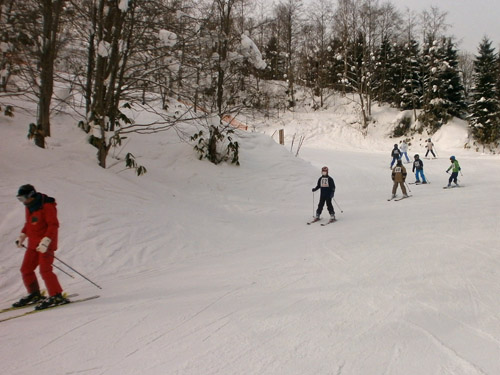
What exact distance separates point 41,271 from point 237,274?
9.55 feet

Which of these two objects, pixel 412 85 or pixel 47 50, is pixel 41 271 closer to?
pixel 47 50

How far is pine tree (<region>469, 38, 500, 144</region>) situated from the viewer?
25.9 metres

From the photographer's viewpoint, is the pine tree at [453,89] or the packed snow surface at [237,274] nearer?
the packed snow surface at [237,274]

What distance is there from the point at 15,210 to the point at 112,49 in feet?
16.5

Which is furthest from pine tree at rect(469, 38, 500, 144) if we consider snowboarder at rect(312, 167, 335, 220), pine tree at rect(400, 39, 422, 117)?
snowboarder at rect(312, 167, 335, 220)

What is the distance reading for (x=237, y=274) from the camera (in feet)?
18.9

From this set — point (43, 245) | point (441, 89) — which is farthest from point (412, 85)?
point (43, 245)

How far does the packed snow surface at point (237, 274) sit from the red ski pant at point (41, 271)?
38cm

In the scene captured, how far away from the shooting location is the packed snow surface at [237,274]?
3.19 m

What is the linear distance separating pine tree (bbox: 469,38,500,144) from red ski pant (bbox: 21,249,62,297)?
Answer: 30403 mm

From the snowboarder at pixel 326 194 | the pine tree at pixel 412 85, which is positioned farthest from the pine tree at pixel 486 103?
the snowboarder at pixel 326 194

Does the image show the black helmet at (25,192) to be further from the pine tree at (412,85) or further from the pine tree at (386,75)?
the pine tree at (386,75)

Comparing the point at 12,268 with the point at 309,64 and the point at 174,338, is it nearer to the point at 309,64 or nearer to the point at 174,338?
the point at 174,338

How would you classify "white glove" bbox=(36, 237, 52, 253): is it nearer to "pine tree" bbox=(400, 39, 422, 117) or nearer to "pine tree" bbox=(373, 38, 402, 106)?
"pine tree" bbox=(400, 39, 422, 117)
